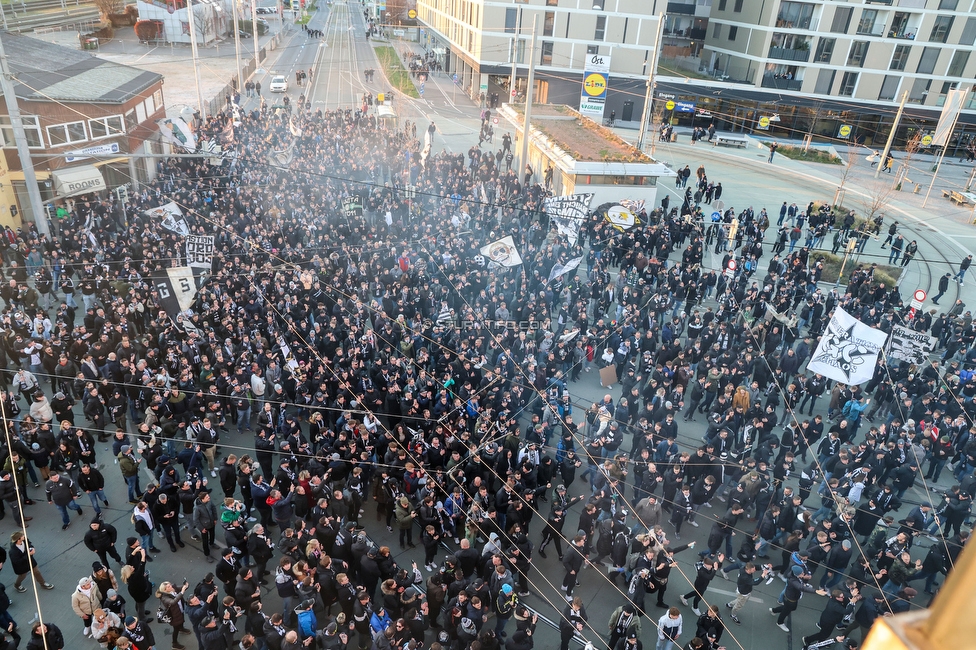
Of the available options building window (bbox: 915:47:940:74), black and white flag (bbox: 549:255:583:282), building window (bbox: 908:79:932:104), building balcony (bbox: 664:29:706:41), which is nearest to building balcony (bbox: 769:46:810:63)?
building window (bbox: 915:47:940:74)

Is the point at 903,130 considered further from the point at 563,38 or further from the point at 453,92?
the point at 453,92

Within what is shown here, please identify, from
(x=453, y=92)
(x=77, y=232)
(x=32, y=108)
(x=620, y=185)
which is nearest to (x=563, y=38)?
(x=453, y=92)

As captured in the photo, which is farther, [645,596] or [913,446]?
[913,446]

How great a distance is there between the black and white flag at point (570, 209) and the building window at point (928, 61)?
40613mm

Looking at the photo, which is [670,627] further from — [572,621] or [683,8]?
[683,8]

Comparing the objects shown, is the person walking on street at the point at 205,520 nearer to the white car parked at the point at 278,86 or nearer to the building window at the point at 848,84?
the white car parked at the point at 278,86

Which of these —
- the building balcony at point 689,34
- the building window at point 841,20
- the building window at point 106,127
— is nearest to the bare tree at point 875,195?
the building window at point 841,20

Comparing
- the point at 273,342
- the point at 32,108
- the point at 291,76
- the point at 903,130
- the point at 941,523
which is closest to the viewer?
the point at 941,523

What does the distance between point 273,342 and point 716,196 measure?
25.8 meters

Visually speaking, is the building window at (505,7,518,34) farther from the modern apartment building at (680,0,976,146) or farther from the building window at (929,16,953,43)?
the building window at (929,16,953,43)

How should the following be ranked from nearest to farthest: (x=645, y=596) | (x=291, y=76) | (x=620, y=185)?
(x=645, y=596) < (x=620, y=185) < (x=291, y=76)

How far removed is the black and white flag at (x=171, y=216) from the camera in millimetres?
17812

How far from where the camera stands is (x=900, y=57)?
49.3m

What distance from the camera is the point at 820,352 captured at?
14.2 meters
